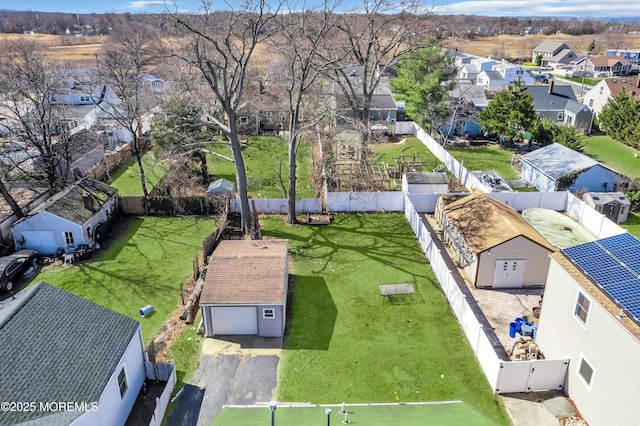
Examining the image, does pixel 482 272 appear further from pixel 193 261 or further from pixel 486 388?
pixel 193 261

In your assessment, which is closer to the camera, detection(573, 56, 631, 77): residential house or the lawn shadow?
the lawn shadow

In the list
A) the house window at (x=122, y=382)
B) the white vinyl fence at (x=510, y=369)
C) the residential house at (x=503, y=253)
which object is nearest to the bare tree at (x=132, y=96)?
the house window at (x=122, y=382)

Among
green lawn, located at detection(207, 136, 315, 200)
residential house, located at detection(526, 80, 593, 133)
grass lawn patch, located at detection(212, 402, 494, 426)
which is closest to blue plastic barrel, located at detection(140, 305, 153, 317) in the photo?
grass lawn patch, located at detection(212, 402, 494, 426)

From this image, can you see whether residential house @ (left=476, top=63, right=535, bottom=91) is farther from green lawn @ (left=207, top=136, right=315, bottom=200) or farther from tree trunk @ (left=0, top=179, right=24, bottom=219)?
tree trunk @ (left=0, top=179, right=24, bottom=219)

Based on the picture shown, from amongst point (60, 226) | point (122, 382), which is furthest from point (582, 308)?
point (60, 226)

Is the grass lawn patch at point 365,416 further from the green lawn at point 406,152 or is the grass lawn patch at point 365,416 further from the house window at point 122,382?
the green lawn at point 406,152

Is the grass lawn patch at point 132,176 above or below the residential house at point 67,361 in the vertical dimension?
below
